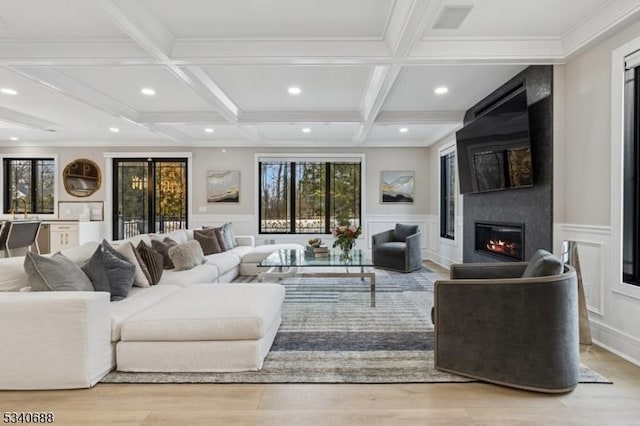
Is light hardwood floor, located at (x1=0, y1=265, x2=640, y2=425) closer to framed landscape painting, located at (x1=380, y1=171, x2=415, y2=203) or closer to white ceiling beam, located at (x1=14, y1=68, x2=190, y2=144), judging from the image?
white ceiling beam, located at (x1=14, y1=68, x2=190, y2=144)

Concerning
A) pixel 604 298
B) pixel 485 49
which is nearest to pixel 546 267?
pixel 604 298

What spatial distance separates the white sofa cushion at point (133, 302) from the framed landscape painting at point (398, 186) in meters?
5.16

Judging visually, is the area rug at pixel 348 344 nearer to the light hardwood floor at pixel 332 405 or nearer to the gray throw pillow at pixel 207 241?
the light hardwood floor at pixel 332 405

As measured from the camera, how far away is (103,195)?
7.58 m

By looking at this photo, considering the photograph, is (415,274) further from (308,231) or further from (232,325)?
(232,325)

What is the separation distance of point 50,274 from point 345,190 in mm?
5875

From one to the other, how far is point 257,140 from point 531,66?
4.87 meters

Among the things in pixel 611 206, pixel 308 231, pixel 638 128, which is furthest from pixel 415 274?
pixel 638 128

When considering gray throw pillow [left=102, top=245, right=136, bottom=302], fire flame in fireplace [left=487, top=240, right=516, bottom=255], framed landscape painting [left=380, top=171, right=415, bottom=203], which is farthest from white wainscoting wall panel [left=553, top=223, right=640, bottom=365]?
framed landscape painting [left=380, top=171, right=415, bottom=203]

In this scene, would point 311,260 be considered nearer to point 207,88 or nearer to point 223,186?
point 207,88

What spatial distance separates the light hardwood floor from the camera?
1.88 meters

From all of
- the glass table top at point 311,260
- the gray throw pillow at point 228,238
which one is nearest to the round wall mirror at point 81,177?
the gray throw pillow at point 228,238

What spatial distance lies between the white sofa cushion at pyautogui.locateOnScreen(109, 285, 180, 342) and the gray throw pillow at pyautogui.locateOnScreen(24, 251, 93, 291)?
0.30 metres

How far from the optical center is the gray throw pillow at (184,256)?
4133mm
